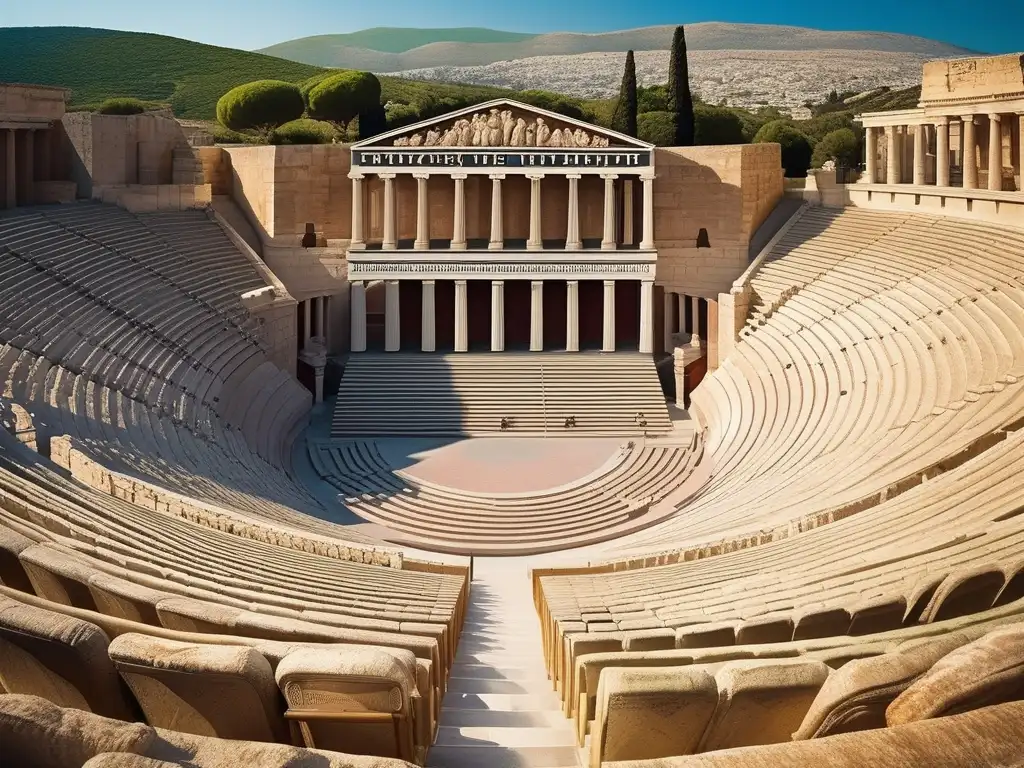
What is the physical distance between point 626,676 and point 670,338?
3746 cm

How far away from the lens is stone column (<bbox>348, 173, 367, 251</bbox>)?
42594mm

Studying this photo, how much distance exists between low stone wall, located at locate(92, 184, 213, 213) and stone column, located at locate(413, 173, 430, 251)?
314 inches

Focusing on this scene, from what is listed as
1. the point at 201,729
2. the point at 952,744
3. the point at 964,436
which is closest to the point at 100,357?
the point at 964,436

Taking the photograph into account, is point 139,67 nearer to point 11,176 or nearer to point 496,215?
point 496,215

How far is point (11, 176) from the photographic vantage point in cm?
3656

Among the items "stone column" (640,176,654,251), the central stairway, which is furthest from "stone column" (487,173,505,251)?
the central stairway

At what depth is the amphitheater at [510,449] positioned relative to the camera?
738 centimetres

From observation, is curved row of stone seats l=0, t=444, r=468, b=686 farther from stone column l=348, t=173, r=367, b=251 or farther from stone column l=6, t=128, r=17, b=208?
→ stone column l=348, t=173, r=367, b=251

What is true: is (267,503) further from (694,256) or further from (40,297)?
(694,256)

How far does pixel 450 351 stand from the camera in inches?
1687

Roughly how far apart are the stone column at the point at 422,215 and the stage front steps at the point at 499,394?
388cm

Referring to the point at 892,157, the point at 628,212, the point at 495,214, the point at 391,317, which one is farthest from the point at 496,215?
the point at 892,157

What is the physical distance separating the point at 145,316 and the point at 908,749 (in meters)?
28.8

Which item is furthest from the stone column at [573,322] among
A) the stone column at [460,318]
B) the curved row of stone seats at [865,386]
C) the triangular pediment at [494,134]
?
the curved row of stone seats at [865,386]
